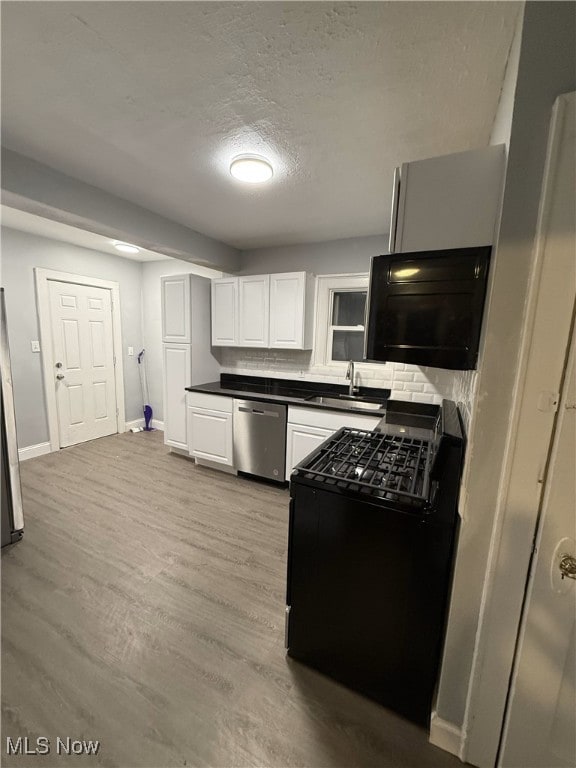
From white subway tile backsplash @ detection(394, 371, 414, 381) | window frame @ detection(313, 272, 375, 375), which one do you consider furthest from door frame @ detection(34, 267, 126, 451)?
white subway tile backsplash @ detection(394, 371, 414, 381)

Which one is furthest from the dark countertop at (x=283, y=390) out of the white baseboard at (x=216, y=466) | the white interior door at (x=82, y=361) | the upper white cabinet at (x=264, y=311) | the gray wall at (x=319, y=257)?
the white interior door at (x=82, y=361)

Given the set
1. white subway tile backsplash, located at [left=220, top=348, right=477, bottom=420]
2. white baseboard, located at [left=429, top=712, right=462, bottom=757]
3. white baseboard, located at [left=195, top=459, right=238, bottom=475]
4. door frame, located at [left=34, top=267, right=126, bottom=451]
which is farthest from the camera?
door frame, located at [left=34, top=267, right=126, bottom=451]

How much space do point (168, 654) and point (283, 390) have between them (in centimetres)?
256

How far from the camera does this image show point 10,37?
1.12 meters

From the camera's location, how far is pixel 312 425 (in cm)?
294

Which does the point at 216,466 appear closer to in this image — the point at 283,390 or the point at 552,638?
the point at 283,390

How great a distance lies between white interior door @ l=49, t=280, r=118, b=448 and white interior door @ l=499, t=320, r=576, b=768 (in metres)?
4.66

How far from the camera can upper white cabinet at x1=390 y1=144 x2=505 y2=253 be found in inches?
42.1

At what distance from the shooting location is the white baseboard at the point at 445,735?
1.17 metres

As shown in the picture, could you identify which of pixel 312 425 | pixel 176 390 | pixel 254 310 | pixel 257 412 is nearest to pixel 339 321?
pixel 254 310

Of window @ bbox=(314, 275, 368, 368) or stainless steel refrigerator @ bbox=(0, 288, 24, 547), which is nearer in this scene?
stainless steel refrigerator @ bbox=(0, 288, 24, 547)

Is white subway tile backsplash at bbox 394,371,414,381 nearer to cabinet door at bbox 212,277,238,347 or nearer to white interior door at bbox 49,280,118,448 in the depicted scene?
cabinet door at bbox 212,277,238,347

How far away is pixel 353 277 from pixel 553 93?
2441mm

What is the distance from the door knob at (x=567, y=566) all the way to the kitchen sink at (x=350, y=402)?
1.90 m
